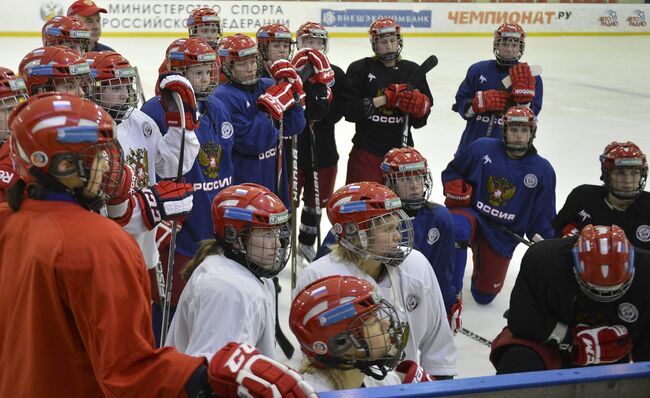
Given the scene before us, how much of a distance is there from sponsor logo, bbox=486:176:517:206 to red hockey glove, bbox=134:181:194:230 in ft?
7.50

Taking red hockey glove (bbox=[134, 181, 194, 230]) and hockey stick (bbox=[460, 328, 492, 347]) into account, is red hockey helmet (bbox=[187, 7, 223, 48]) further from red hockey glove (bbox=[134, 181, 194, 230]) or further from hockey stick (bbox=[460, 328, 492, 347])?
red hockey glove (bbox=[134, 181, 194, 230])

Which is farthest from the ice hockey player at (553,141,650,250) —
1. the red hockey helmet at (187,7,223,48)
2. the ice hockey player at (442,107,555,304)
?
the red hockey helmet at (187,7,223,48)

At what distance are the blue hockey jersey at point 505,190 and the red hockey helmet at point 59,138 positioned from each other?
322 centimetres

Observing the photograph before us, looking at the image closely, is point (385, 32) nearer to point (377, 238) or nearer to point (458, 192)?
point (458, 192)

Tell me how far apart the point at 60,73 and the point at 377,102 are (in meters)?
2.39

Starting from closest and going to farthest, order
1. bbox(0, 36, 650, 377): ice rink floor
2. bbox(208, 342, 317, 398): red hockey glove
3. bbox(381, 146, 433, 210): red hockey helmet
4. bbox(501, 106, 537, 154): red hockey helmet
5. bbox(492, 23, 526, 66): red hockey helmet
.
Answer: bbox(208, 342, 317, 398): red hockey glove
bbox(381, 146, 433, 210): red hockey helmet
bbox(501, 106, 537, 154): red hockey helmet
bbox(0, 36, 650, 377): ice rink floor
bbox(492, 23, 526, 66): red hockey helmet

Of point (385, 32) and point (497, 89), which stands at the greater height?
point (385, 32)

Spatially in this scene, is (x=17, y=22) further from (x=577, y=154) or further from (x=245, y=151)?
(x=245, y=151)

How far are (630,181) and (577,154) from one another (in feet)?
13.2

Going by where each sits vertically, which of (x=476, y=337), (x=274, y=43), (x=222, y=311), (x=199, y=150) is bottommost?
(x=476, y=337)

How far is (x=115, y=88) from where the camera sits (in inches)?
132

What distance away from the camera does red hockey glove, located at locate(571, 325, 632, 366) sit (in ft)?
9.95

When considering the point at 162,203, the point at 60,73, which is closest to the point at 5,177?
the point at 162,203

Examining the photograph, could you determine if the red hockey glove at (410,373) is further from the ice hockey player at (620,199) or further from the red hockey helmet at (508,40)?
the red hockey helmet at (508,40)
